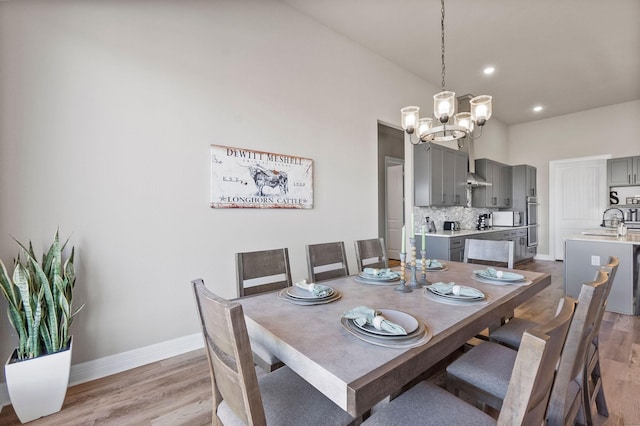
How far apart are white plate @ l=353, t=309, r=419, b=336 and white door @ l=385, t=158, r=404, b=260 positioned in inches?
202

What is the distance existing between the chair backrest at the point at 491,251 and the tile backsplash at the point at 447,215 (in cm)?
183

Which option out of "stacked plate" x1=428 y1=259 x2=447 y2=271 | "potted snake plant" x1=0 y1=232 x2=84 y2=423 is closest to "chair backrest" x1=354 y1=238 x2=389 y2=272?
"stacked plate" x1=428 y1=259 x2=447 y2=271

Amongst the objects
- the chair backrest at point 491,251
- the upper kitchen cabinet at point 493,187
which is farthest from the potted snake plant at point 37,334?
the upper kitchen cabinet at point 493,187

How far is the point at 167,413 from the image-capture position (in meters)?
1.70

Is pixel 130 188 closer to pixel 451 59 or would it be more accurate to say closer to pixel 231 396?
pixel 231 396

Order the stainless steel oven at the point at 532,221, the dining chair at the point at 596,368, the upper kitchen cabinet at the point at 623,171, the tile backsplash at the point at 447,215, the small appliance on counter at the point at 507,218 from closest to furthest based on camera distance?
1. the dining chair at the point at 596,368
2. the tile backsplash at the point at 447,215
3. the upper kitchen cabinet at the point at 623,171
4. the small appliance on counter at the point at 507,218
5. the stainless steel oven at the point at 532,221

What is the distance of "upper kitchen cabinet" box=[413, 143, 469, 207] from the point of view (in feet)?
14.4

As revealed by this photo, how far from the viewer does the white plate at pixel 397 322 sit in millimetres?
1013

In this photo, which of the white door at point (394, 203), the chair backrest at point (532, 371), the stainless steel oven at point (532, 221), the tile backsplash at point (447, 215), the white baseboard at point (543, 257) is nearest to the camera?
the chair backrest at point (532, 371)

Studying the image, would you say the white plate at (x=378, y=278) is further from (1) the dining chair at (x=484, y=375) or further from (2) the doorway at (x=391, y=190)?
(2) the doorway at (x=391, y=190)

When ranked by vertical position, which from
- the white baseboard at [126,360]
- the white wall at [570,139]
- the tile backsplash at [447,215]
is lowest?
the white baseboard at [126,360]

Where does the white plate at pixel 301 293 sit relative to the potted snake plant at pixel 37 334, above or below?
above

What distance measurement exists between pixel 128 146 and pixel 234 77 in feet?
3.66

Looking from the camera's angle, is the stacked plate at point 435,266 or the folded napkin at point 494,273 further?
Answer: the stacked plate at point 435,266
